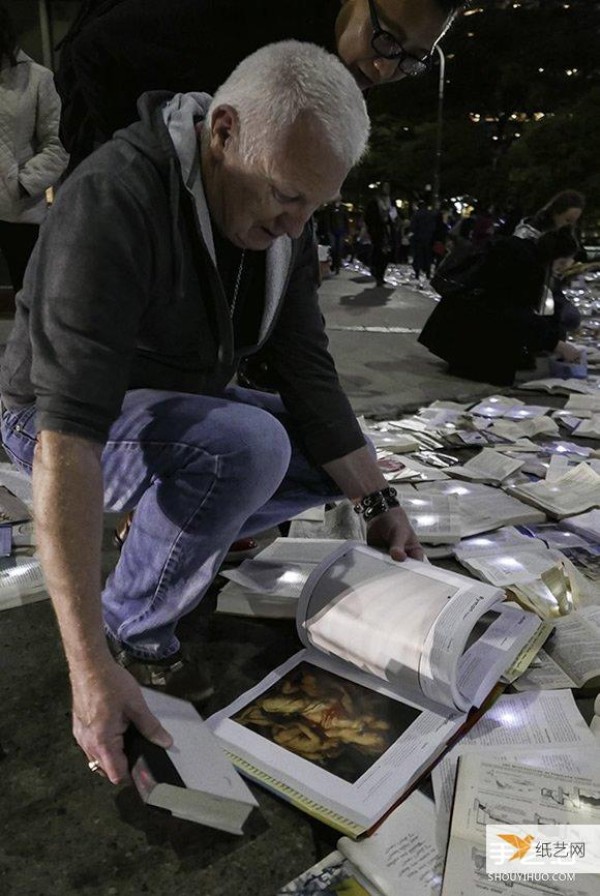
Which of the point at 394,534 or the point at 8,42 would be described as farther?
the point at 8,42

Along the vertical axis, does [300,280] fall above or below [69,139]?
below

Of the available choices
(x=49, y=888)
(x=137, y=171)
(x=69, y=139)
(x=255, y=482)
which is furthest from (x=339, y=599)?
(x=69, y=139)

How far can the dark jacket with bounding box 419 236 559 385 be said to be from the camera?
3.73 metres

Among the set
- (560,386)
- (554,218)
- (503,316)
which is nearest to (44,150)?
(503,316)

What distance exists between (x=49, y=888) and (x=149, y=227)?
35.4 inches

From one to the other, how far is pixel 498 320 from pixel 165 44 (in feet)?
8.79

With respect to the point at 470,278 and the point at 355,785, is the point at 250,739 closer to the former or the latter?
the point at 355,785

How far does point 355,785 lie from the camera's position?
106cm

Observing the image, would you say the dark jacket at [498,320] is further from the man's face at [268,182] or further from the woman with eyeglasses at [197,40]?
the man's face at [268,182]

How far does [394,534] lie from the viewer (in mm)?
1422

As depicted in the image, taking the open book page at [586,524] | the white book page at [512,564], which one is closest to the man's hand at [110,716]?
the white book page at [512,564]

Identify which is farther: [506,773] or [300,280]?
[300,280]

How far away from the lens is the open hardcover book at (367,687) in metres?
1.08

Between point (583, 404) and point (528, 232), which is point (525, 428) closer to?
point (583, 404)
